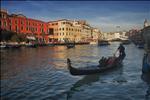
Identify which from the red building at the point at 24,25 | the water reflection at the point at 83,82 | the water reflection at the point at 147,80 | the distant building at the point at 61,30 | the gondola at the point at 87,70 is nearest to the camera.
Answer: the water reflection at the point at 147,80

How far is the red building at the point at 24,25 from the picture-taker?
6156cm

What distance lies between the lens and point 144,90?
11.6 metres

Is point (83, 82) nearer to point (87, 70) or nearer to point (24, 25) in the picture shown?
point (87, 70)

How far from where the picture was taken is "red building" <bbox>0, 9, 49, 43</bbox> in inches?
2424

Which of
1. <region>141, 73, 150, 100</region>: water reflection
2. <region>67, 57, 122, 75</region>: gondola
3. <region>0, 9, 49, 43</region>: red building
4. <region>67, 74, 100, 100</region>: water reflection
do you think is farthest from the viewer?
<region>0, 9, 49, 43</region>: red building

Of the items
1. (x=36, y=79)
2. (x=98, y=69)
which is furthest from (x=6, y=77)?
(x=98, y=69)

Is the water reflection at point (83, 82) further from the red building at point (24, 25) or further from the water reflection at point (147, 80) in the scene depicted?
the red building at point (24, 25)

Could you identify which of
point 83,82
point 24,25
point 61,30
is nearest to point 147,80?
point 83,82

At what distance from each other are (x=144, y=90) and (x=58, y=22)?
83.0 meters

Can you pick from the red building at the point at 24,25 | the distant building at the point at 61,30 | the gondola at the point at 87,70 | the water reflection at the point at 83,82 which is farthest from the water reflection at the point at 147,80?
the distant building at the point at 61,30

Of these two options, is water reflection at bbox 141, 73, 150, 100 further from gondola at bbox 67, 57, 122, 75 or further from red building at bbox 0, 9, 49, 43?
red building at bbox 0, 9, 49, 43

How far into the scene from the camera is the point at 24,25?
2781 inches

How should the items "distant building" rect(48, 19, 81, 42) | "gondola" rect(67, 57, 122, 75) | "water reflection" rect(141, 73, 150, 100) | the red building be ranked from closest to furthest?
"water reflection" rect(141, 73, 150, 100)
"gondola" rect(67, 57, 122, 75)
the red building
"distant building" rect(48, 19, 81, 42)

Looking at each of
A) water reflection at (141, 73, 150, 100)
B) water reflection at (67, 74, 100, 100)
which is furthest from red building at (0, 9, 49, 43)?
water reflection at (141, 73, 150, 100)
